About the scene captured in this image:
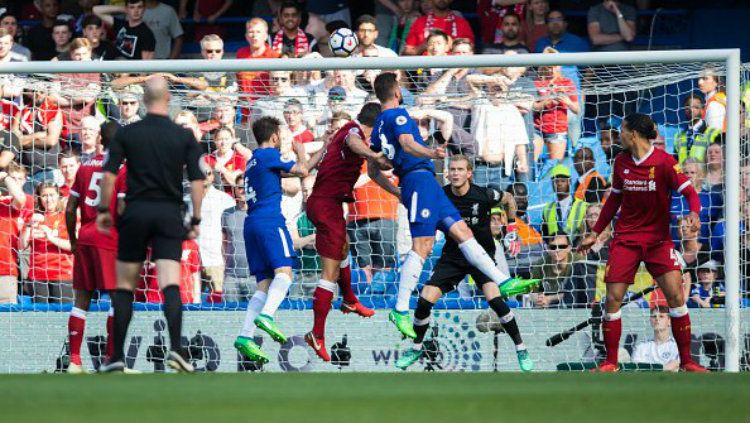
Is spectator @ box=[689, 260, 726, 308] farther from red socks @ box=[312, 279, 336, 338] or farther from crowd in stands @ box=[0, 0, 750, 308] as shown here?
red socks @ box=[312, 279, 336, 338]

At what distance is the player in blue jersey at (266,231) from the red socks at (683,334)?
313cm

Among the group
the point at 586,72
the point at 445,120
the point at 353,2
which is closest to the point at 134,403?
the point at 445,120

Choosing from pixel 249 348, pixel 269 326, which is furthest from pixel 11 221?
pixel 269 326

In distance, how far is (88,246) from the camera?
36.9ft

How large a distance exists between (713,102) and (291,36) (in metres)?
4.97

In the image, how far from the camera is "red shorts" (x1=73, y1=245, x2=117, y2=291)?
1115cm

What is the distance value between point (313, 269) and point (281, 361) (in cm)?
97

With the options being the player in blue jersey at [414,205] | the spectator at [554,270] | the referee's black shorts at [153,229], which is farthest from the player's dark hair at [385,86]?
the referee's black shorts at [153,229]

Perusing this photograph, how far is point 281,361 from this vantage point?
41.9 ft

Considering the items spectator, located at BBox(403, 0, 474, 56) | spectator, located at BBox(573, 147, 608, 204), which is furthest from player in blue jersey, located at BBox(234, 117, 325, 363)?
spectator, located at BBox(403, 0, 474, 56)

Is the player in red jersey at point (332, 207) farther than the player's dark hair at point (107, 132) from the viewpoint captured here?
Yes

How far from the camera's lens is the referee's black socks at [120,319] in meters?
8.91

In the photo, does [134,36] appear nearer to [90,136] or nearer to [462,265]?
[90,136]

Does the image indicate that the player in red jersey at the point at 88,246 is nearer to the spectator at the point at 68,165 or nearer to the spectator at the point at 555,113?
the spectator at the point at 68,165
